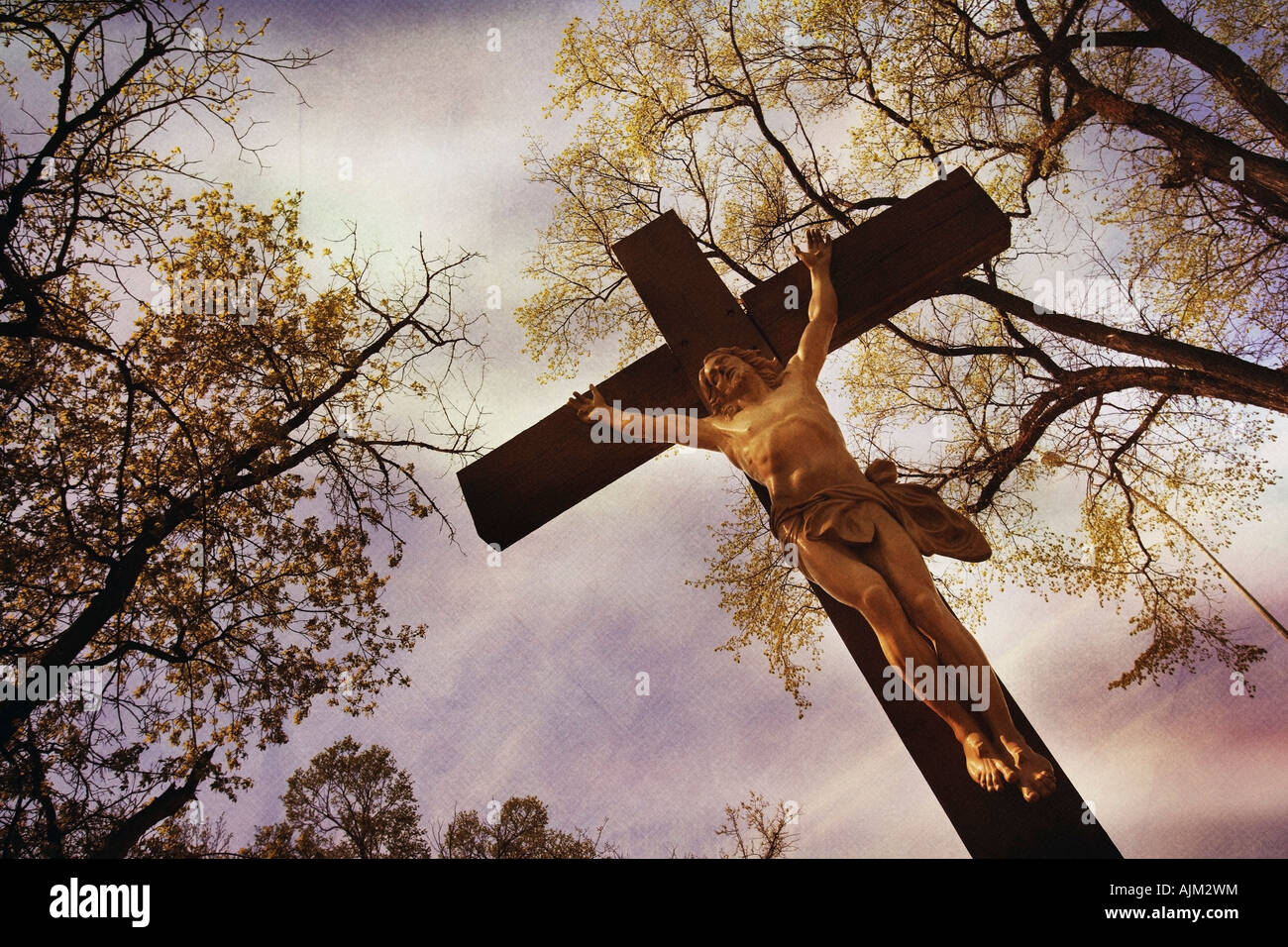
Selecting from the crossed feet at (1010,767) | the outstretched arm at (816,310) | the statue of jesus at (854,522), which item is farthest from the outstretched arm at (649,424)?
the crossed feet at (1010,767)

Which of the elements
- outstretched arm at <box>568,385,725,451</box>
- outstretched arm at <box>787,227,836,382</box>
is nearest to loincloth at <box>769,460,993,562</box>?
outstretched arm at <box>568,385,725,451</box>

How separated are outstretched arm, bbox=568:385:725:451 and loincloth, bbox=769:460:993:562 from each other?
672mm

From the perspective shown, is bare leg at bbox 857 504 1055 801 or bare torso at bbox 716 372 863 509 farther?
bare torso at bbox 716 372 863 509

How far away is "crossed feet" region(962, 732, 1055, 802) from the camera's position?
80.0 inches

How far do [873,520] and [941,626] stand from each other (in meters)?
0.46

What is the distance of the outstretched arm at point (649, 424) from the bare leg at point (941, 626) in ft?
3.36

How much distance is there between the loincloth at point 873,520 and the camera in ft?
8.55

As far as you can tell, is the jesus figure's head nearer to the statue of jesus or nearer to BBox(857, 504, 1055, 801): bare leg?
the statue of jesus

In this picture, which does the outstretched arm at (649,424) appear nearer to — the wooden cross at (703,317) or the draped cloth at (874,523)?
the wooden cross at (703,317)

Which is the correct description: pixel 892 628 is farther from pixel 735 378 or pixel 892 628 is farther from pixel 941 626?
pixel 735 378

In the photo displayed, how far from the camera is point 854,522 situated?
2.60m

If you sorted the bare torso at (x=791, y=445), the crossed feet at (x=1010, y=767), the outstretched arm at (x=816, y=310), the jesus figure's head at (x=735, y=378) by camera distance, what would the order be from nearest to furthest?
the crossed feet at (x=1010, y=767) → the bare torso at (x=791, y=445) → the jesus figure's head at (x=735, y=378) → the outstretched arm at (x=816, y=310)
